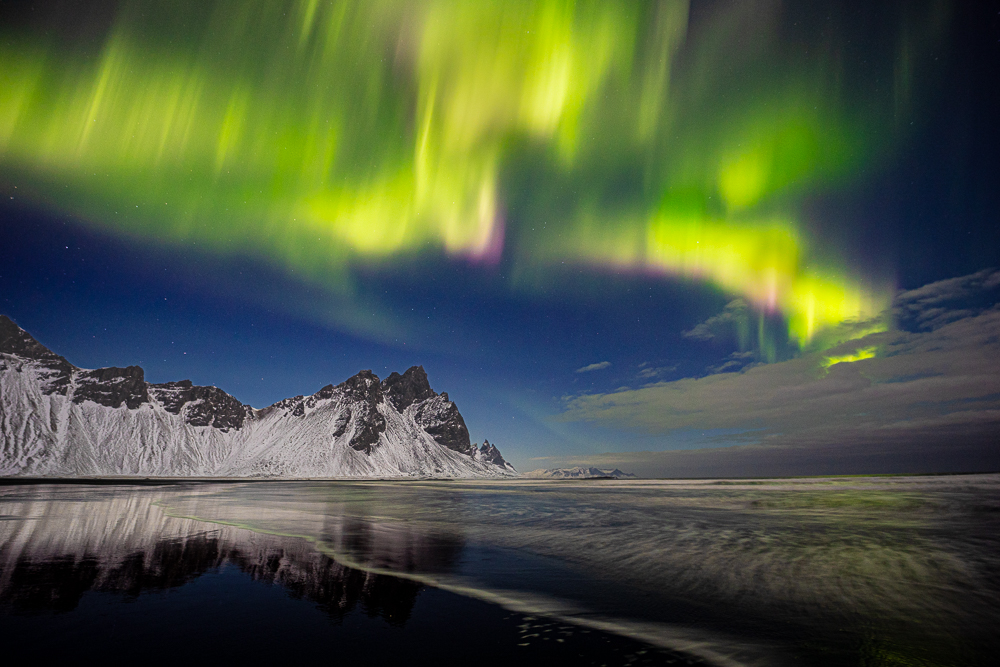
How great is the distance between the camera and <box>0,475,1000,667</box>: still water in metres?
7.42

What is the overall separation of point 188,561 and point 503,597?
1044 cm

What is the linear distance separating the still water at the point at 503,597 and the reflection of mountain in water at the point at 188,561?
0.32ft

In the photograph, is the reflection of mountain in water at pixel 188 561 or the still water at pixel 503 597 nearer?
the still water at pixel 503 597

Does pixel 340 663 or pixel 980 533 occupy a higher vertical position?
pixel 980 533

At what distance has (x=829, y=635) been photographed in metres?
8.49

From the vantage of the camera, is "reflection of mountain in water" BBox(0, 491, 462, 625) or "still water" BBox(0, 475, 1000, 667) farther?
"reflection of mountain in water" BBox(0, 491, 462, 625)

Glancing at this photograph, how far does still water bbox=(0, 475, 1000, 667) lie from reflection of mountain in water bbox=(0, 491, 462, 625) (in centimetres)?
10

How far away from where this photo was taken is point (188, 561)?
1415 centimetres

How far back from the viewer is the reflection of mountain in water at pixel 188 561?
1021 centimetres

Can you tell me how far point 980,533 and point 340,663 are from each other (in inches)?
1146

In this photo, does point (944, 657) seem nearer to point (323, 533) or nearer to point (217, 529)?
point (323, 533)

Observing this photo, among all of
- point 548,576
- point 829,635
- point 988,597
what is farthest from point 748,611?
point 988,597

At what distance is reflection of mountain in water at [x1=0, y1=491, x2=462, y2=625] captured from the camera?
10.2m

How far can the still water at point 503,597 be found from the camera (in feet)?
24.3
